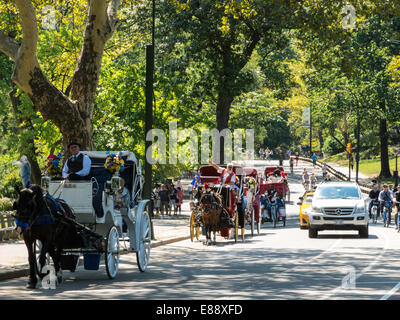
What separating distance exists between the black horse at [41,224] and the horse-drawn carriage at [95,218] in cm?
3

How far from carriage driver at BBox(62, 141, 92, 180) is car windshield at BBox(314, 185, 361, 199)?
45.6 feet

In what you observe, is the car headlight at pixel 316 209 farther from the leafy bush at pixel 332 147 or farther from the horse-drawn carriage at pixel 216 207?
the leafy bush at pixel 332 147

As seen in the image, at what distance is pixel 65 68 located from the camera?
40125 millimetres

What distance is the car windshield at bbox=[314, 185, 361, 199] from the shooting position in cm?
2816

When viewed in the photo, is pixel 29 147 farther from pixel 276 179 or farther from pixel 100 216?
pixel 100 216

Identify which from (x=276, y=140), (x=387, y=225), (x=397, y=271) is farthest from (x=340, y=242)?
(x=276, y=140)

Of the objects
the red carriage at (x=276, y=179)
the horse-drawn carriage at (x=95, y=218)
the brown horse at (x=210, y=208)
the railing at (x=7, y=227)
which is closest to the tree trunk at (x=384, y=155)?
the red carriage at (x=276, y=179)

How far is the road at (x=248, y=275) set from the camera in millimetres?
12820

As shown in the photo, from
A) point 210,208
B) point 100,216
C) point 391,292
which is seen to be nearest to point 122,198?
point 100,216

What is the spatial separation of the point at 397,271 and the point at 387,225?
2043 centimetres

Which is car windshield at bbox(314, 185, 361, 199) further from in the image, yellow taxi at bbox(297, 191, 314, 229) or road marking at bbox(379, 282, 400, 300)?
road marking at bbox(379, 282, 400, 300)

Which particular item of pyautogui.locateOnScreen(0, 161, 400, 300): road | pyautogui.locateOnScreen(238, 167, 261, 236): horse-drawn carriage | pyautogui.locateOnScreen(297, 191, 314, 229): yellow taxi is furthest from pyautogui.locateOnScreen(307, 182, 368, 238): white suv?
pyautogui.locateOnScreen(297, 191, 314, 229): yellow taxi

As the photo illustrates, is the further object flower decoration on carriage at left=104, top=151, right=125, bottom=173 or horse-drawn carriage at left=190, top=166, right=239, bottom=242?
horse-drawn carriage at left=190, top=166, right=239, bottom=242

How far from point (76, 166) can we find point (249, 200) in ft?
43.3
